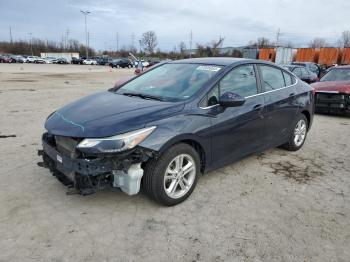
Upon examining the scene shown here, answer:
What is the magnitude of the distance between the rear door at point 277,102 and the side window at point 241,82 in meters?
0.22

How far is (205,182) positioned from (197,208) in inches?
28.7

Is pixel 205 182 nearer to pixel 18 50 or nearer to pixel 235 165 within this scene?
pixel 235 165

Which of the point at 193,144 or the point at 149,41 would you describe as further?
the point at 149,41

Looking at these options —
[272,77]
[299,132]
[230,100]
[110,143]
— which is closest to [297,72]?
[299,132]

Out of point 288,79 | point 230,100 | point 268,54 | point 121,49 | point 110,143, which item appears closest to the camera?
point 110,143

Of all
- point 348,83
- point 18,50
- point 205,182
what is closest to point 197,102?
point 205,182

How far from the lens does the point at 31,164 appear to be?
4770 millimetres

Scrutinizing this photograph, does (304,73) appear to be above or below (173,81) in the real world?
below

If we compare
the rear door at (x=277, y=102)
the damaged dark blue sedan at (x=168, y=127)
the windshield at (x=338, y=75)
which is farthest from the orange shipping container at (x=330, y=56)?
the damaged dark blue sedan at (x=168, y=127)

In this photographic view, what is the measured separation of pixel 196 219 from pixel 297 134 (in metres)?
3.16

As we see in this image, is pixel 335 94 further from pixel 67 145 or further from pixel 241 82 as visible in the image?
pixel 67 145

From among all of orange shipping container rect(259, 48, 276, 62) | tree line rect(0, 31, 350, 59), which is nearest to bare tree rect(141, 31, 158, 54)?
tree line rect(0, 31, 350, 59)

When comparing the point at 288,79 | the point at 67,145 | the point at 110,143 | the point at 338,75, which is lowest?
the point at 67,145

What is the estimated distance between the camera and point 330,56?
34.9 m
